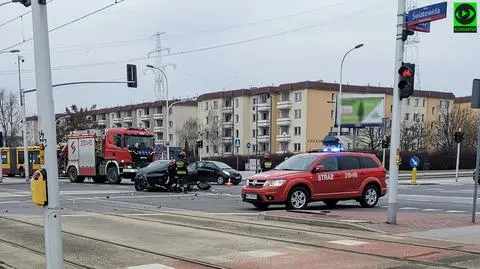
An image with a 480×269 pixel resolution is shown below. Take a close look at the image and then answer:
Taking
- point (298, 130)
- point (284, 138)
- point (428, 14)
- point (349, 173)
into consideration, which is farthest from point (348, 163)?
point (284, 138)

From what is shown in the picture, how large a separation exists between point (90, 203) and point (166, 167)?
6167mm

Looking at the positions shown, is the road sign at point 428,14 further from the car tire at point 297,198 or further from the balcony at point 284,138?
the balcony at point 284,138

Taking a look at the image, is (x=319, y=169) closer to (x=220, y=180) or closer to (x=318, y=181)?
(x=318, y=181)

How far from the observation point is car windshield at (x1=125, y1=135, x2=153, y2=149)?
31734 millimetres

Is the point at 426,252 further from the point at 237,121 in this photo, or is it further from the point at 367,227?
the point at 237,121

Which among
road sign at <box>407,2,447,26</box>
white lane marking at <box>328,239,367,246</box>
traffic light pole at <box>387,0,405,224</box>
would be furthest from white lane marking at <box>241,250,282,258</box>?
road sign at <box>407,2,447,26</box>

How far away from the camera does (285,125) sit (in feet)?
288

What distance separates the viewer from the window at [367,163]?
54.6 feet

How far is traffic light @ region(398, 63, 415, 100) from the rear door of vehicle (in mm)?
4989

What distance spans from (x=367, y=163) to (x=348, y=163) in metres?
0.78

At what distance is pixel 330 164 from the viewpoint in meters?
16.0

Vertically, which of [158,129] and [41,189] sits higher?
[41,189]

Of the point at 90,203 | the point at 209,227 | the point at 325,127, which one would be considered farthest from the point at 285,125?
the point at 209,227

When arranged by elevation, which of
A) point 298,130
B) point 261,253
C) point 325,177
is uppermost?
point 325,177
